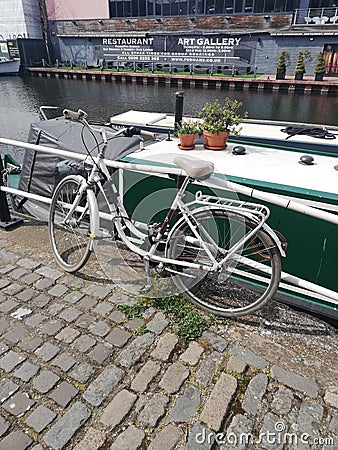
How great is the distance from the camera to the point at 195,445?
191cm

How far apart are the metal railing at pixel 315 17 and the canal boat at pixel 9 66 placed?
2690cm

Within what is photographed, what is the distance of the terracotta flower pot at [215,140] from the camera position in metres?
4.04

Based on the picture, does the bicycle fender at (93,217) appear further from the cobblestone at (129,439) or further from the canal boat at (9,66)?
the canal boat at (9,66)

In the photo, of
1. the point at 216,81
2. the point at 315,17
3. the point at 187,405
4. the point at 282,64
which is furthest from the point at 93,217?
the point at 315,17

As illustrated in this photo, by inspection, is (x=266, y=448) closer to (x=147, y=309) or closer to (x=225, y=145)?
(x=147, y=309)

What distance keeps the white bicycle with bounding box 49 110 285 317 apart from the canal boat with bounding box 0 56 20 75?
129 feet

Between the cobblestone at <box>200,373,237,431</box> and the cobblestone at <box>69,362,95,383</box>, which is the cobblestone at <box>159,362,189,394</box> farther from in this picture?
the cobblestone at <box>69,362,95,383</box>

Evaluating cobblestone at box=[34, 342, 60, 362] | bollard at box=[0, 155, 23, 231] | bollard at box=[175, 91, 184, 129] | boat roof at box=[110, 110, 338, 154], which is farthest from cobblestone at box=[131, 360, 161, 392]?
bollard at box=[175, 91, 184, 129]

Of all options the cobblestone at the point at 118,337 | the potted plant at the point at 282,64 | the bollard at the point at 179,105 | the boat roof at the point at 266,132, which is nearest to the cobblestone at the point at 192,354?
the cobblestone at the point at 118,337

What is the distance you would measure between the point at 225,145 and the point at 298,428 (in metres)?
2.97

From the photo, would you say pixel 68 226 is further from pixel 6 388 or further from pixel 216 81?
pixel 216 81

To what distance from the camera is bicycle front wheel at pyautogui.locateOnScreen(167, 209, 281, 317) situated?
8.32 ft

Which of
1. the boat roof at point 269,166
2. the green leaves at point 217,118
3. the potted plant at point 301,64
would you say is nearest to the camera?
the boat roof at point 269,166

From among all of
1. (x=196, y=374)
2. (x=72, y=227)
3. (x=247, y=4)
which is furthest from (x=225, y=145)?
(x=247, y=4)
